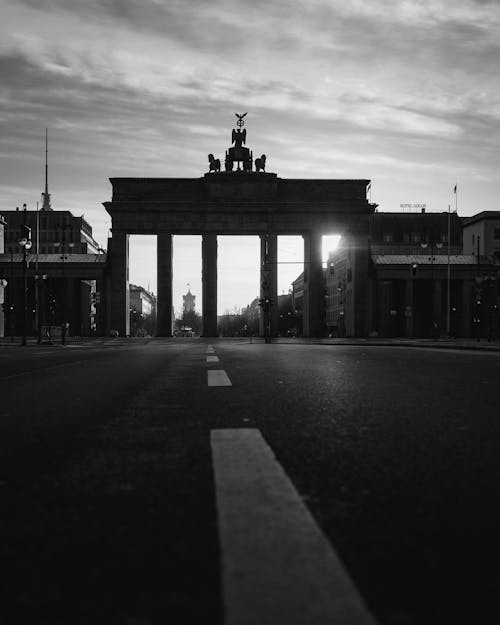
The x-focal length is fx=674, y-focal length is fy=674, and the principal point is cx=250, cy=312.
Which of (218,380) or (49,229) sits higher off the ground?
(49,229)

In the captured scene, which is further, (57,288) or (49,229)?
(49,229)

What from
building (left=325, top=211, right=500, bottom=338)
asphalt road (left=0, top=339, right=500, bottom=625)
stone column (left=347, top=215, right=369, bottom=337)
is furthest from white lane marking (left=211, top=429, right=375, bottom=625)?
stone column (left=347, top=215, right=369, bottom=337)

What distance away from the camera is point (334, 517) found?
8.25 ft

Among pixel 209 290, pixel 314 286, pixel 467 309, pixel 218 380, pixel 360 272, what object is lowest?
pixel 218 380

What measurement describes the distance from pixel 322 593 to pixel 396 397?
5.45m

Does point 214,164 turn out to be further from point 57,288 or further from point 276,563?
point 276,563

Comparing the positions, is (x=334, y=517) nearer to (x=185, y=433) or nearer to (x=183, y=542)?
(x=183, y=542)

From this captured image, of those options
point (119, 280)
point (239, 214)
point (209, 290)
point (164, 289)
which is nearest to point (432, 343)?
point (239, 214)

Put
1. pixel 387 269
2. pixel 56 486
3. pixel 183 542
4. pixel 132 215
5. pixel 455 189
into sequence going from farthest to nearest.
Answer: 1. pixel 387 269
2. pixel 132 215
3. pixel 455 189
4. pixel 56 486
5. pixel 183 542

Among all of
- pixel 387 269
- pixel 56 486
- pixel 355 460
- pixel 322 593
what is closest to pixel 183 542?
pixel 322 593

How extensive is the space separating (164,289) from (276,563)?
7783cm

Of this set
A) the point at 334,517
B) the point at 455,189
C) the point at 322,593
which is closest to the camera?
the point at 322,593

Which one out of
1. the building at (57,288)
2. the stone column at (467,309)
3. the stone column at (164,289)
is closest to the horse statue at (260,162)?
the stone column at (164,289)

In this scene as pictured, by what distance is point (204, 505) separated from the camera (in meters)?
2.68
